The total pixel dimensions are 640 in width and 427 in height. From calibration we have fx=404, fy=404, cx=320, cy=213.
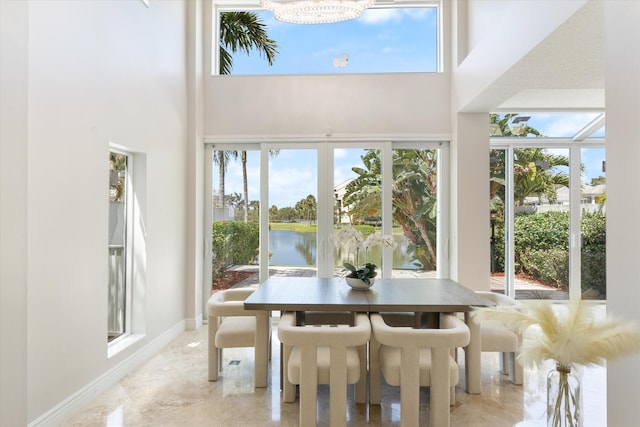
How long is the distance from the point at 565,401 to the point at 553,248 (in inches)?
183

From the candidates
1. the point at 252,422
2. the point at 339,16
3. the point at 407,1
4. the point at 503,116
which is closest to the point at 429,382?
the point at 252,422

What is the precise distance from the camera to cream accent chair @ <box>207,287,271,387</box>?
3.21 m

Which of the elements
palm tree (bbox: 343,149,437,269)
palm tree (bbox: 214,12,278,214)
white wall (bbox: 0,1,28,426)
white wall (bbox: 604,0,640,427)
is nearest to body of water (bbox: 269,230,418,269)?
palm tree (bbox: 343,149,437,269)

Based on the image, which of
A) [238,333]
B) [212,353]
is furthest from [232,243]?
[238,333]

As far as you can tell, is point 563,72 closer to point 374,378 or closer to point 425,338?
point 425,338

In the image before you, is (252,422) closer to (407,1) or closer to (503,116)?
(503,116)

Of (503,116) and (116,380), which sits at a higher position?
(503,116)

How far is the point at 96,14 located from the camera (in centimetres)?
307

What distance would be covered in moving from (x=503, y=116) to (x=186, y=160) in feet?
13.4

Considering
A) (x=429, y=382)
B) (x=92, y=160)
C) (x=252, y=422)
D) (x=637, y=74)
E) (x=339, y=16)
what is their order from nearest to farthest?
1. (x=637, y=74)
2. (x=429, y=382)
3. (x=252, y=422)
4. (x=92, y=160)
5. (x=339, y=16)

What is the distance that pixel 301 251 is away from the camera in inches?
206

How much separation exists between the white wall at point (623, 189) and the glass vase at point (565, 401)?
534 millimetres

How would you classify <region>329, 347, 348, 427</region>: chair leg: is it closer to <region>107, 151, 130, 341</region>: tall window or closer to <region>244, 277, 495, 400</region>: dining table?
<region>244, 277, 495, 400</region>: dining table

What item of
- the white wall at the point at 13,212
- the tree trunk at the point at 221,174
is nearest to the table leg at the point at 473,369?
the white wall at the point at 13,212
